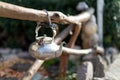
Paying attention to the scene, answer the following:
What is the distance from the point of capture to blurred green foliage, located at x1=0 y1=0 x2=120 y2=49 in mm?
4660

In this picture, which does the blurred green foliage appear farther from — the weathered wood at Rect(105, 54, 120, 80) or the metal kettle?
the metal kettle

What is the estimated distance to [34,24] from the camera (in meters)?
4.62

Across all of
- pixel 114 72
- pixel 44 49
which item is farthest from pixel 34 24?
pixel 44 49

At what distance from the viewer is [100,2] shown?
182 inches

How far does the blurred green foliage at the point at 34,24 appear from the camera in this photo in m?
4.66

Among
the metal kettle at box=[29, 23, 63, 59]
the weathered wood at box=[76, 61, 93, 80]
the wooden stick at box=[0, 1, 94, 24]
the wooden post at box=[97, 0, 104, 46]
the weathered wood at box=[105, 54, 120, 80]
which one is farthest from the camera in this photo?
the wooden post at box=[97, 0, 104, 46]

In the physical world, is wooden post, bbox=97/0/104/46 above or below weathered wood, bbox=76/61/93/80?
above

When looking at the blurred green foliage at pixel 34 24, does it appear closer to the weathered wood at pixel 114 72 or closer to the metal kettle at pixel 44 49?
the weathered wood at pixel 114 72

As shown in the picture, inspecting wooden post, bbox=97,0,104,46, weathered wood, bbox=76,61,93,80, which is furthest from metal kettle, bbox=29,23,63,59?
wooden post, bbox=97,0,104,46

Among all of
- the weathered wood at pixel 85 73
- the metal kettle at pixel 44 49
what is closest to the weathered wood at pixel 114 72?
the weathered wood at pixel 85 73

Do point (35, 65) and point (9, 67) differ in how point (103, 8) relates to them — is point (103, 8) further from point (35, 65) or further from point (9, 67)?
point (35, 65)

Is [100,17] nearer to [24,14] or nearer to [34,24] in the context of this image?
[34,24]

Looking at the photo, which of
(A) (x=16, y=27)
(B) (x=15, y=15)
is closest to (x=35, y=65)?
(B) (x=15, y=15)

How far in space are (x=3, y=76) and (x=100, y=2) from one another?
1.68 meters
